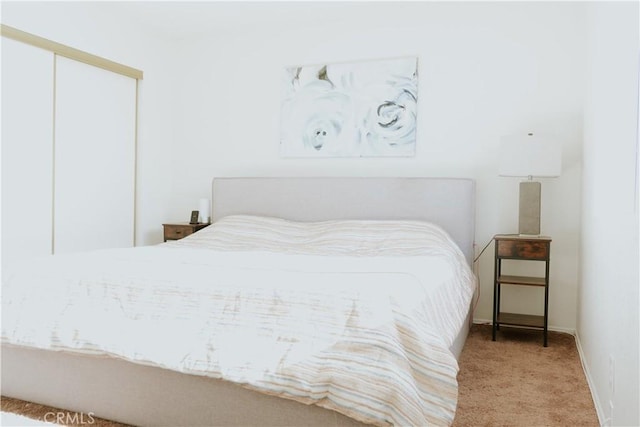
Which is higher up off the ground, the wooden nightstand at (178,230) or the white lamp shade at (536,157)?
the white lamp shade at (536,157)

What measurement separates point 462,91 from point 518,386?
2.08m

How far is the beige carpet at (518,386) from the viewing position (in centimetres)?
202

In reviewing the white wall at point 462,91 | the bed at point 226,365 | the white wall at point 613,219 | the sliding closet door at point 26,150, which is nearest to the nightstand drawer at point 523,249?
the white wall at point 613,219

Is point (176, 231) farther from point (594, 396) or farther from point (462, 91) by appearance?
point (594, 396)

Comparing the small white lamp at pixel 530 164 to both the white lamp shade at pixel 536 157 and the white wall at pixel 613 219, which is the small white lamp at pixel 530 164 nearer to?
the white lamp shade at pixel 536 157

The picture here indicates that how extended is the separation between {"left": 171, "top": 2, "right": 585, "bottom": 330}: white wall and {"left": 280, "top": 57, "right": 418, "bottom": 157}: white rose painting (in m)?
0.07

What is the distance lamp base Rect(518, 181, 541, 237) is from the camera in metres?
3.25

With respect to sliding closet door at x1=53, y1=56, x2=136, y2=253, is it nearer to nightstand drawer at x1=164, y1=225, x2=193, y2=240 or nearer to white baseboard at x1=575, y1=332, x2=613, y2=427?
nightstand drawer at x1=164, y1=225, x2=193, y2=240

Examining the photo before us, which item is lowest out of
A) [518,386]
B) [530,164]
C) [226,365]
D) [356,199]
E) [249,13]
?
[518,386]

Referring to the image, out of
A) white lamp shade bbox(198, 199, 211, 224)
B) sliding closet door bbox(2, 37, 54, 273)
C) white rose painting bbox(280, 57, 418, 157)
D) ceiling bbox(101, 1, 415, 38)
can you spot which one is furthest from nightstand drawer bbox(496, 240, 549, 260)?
sliding closet door bbox(2, 37, 54, 273)

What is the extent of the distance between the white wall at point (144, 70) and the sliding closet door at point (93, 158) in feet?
0.33

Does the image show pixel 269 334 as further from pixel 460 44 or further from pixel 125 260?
pixel 460 44

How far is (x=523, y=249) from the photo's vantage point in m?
3.15

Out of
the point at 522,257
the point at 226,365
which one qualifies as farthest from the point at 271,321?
the point at 522,257
